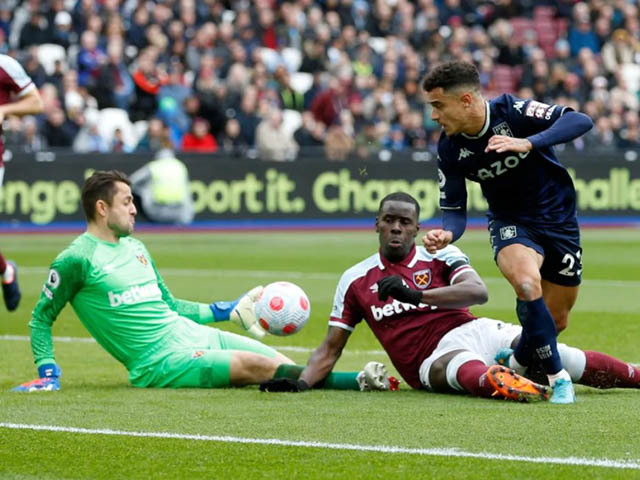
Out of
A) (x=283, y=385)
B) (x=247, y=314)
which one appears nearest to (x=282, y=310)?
(x=247, y=314)

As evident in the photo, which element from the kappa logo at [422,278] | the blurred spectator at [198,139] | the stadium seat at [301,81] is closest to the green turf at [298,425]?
the kappa logo at [422,278]

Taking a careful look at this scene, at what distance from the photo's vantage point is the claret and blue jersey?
311 inches

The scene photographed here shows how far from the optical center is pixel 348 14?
3059 cm

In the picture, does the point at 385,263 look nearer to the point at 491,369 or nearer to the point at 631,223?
the point at 491,369

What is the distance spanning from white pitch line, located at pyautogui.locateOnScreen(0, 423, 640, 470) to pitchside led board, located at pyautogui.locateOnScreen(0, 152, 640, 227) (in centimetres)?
1730

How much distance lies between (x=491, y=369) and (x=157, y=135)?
17.7 meters

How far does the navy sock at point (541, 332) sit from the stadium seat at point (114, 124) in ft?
59.2

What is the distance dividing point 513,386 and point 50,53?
19.9m

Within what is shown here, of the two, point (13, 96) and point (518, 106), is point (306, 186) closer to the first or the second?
point (13, 96)

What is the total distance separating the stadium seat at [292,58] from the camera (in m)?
28.8

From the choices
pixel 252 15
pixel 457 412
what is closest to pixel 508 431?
pixel 457 412

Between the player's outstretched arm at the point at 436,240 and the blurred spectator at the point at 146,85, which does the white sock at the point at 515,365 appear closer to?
the player's outstretched arm at the point at 436,240

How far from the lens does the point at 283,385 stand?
8148mm

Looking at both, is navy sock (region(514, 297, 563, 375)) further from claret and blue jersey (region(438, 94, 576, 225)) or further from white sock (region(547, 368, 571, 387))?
claret and blue jersey (region(438, 94, 576, 225))
